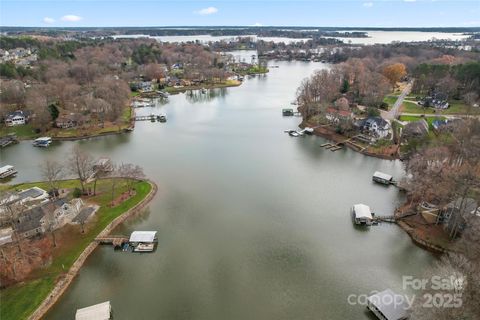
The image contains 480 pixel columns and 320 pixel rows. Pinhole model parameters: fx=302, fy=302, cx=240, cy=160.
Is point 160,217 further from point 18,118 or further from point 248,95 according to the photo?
point 248,95

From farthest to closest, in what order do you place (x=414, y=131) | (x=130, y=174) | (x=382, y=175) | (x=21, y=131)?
(x=21, y=131) → (x=414, y=131) → (x=382, y=175) → (x=130, y=174)

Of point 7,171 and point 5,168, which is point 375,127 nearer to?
point 7,171

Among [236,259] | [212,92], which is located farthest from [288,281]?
[212,92]

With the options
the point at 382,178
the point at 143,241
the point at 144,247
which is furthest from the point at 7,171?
the point at 382,178

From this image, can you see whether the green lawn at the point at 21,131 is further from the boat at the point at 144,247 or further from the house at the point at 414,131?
the house at the point at 414,131

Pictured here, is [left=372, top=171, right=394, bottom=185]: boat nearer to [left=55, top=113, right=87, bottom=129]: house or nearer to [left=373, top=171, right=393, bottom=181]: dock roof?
[left=373, top=171, right=393, bottom=181]: dock roof

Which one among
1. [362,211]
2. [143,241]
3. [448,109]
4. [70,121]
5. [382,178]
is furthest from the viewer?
[448,109]

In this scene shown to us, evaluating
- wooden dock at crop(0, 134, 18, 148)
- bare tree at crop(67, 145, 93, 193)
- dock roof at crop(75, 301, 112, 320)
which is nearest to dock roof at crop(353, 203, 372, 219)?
dock roof at crop(75, 301, 112, 320)
